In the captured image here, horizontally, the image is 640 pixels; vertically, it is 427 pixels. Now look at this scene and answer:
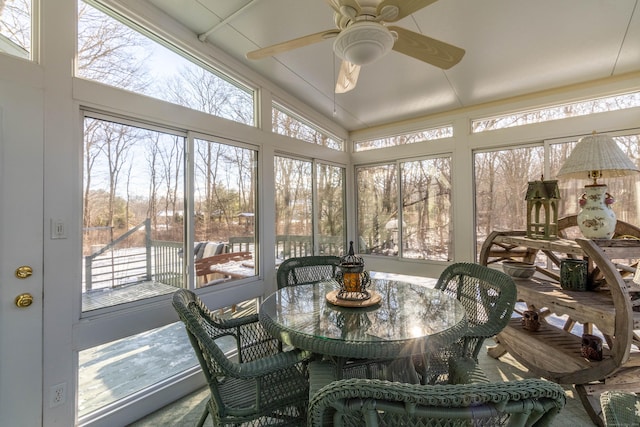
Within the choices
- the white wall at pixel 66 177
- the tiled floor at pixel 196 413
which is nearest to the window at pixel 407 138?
the white wall at pixel 66 177

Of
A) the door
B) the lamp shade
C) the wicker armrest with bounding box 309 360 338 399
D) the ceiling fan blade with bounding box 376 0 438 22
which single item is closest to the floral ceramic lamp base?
the lamp shade

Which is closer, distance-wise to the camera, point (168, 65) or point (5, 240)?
point (5, 240)

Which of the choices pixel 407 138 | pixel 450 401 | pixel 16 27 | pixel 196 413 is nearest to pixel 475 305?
pixel 450 401

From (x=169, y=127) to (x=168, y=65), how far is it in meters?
0.54

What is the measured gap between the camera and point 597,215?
1989 mm

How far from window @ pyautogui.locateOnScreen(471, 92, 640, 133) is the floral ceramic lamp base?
5.20ft

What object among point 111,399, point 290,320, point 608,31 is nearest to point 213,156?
point 290,320

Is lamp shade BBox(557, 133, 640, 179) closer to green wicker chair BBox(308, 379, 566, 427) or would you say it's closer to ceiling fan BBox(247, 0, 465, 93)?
ceiling fan BBox(247, 0, 465, 93)

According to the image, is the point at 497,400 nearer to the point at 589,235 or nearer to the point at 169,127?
the point at 589,235

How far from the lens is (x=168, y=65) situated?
7.97 ft

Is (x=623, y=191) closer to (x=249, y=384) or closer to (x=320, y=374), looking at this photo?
(x=320, y=374)

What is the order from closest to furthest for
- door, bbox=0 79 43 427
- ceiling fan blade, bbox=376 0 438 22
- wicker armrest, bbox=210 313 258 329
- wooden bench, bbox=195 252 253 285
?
ceiling fan blade, bbox=376 0 438 22 < door, bbox=0 79 43 427 < wicker armrest, bbox=210 313 258 329 < wooden bench, bbox=195 252 253 285

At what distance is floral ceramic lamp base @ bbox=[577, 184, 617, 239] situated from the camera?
1.97 meters

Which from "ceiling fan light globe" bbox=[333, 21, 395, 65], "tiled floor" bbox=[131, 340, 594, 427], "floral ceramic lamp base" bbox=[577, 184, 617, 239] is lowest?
"tiled floor" bbox=[131, 340, 594, 427]
